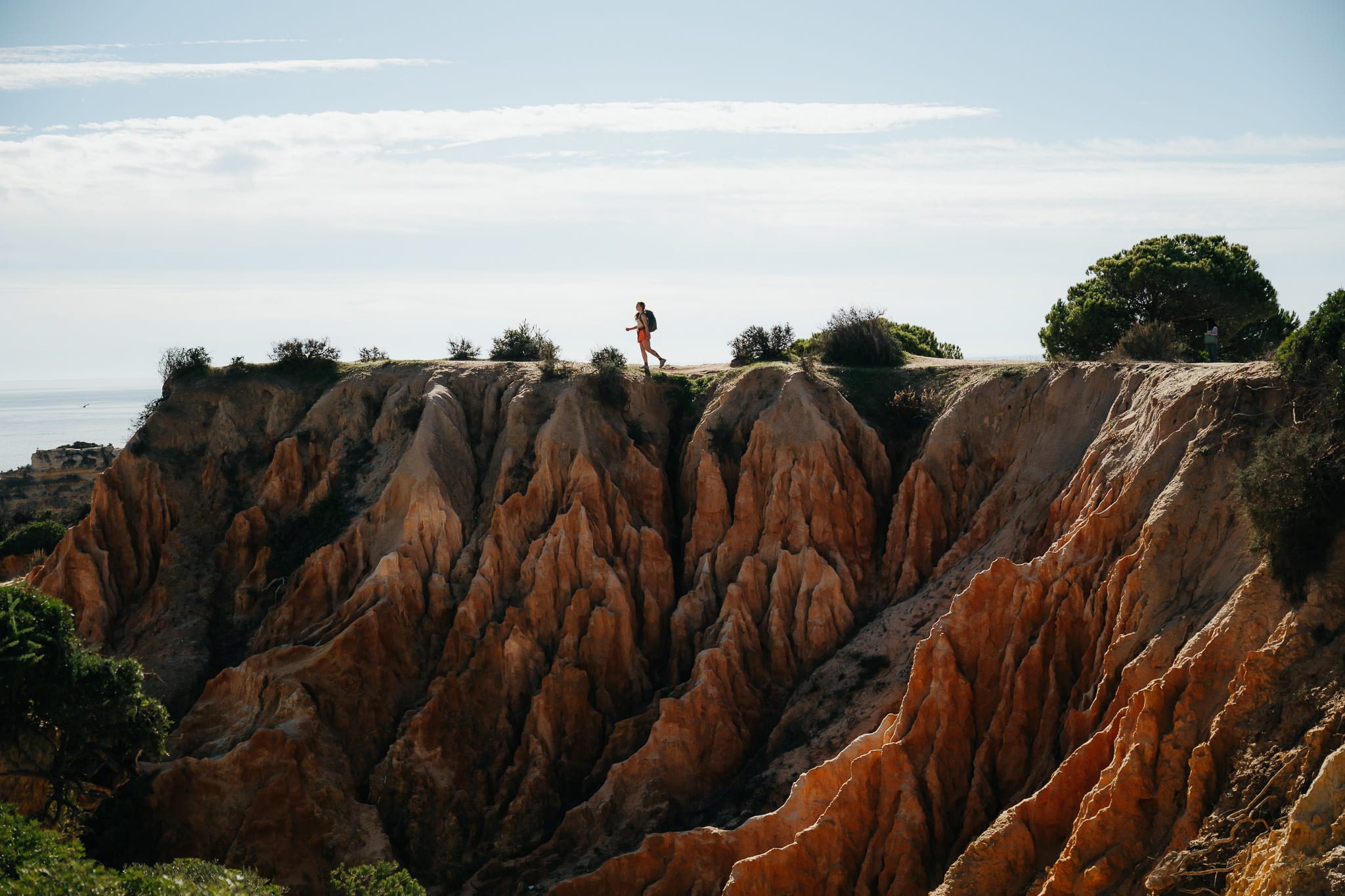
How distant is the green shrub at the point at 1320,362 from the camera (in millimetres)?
21156

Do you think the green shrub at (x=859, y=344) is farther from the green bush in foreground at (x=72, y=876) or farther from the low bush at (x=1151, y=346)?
the green bush in foreground at (x=72, y=876)

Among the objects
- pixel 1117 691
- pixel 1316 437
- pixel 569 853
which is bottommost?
pixel 569 853

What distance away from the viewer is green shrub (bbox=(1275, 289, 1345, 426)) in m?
21.2

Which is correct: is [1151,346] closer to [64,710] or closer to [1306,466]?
[1306,466]

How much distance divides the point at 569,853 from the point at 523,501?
33.2 feet

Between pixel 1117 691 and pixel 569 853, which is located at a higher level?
pixel 1117 691

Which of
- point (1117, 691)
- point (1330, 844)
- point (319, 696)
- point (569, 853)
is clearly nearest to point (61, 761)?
point (319, 696)

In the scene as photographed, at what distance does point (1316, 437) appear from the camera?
2047cm

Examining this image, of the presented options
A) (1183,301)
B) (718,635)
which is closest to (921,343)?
(1183,301)

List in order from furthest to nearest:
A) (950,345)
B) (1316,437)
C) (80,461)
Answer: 1. (80,461)
2. (950,345)
3. (1316,437)

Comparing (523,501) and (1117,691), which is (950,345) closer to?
(523,501)

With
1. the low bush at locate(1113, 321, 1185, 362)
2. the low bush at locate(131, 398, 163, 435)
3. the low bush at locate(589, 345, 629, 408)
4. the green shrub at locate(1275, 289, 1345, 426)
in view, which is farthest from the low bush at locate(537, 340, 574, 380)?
the green shrub at locate(1275, 289, 1345, 426)

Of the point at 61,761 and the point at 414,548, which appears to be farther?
the point at 414,548

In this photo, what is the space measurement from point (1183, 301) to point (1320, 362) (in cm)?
2037
